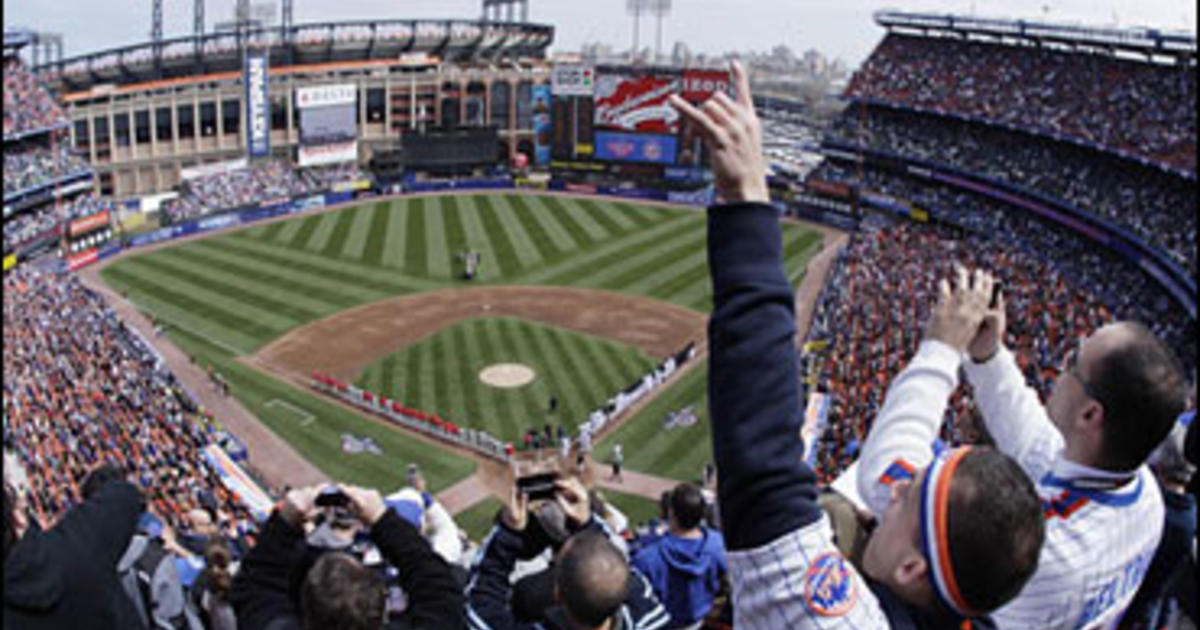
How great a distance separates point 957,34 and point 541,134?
26798mm

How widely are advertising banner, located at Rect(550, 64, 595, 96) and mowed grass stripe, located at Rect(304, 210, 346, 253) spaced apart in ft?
55.0

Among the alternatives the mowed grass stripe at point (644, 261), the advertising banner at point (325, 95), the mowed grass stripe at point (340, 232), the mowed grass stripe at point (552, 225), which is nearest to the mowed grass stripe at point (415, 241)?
the mowed grass stripe at point (340, 232)

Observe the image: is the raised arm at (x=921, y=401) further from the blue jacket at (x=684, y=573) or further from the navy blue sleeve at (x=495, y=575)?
the blue jacket at (x=684, y=573)

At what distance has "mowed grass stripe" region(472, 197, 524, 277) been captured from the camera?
149 ft

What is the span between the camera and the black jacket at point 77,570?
3820 millimetres

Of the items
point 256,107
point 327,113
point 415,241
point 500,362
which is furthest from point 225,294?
point 327,113

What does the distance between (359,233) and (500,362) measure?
21.3 m

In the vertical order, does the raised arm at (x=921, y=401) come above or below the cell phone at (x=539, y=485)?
above

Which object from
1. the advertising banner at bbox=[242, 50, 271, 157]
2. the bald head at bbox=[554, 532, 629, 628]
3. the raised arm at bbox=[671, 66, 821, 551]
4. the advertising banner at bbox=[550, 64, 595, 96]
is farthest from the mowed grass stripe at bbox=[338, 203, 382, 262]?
the raised arm at bbox=[671, 66, 821, 551]

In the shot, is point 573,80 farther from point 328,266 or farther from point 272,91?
point 328,266

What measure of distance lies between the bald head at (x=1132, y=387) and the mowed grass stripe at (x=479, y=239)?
3997 cm

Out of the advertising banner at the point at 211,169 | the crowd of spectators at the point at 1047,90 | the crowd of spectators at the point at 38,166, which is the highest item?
the crowd of spectators at the point at 1047,90

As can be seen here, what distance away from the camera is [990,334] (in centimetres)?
390

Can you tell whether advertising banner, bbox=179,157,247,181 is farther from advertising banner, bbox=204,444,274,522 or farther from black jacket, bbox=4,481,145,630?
black jacket, bbox=4,481,145,630
